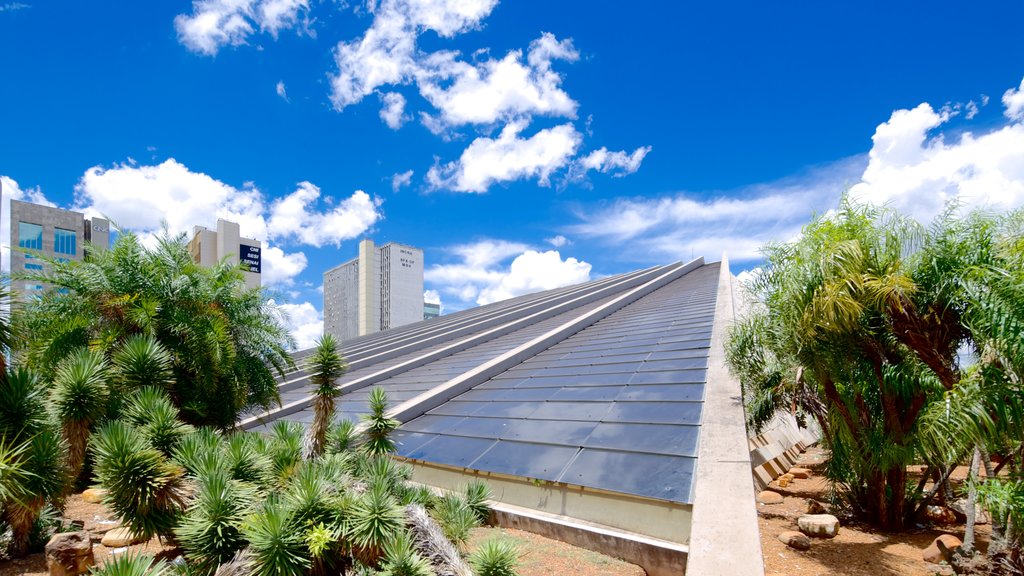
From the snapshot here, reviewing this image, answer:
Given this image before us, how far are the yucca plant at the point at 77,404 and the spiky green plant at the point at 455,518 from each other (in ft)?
19.4

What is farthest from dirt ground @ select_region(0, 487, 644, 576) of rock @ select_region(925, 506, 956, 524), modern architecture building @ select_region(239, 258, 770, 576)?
rock @ select_region(925, 506, 956, 524)

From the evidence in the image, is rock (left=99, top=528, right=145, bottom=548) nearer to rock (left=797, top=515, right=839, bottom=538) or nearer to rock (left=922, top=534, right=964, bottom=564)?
rock (left=797, top=515, right=839, bottom=538)

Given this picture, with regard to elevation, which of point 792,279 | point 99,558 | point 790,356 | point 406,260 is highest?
point 406,260

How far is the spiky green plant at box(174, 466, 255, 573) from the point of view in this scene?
5.87m

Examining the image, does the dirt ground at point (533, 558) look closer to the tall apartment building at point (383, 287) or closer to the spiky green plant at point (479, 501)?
the spiky green plant at point (479, 501)

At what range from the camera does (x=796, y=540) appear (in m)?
9.20

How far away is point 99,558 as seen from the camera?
7.43m

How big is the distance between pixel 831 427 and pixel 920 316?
12.9 feet

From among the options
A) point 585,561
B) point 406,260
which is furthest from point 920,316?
point 406,260

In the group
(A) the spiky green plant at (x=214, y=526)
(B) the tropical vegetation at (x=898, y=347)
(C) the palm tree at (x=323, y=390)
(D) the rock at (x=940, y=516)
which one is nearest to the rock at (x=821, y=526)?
(B) the tropical vegetation at (x=898, y=347)

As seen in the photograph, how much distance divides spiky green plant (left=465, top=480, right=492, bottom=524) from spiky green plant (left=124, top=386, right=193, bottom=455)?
15.4 ft

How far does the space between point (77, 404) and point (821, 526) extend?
44.9ft

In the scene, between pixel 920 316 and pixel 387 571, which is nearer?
pixel 387 571

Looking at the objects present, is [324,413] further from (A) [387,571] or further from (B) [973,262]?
(B) [973,262]
